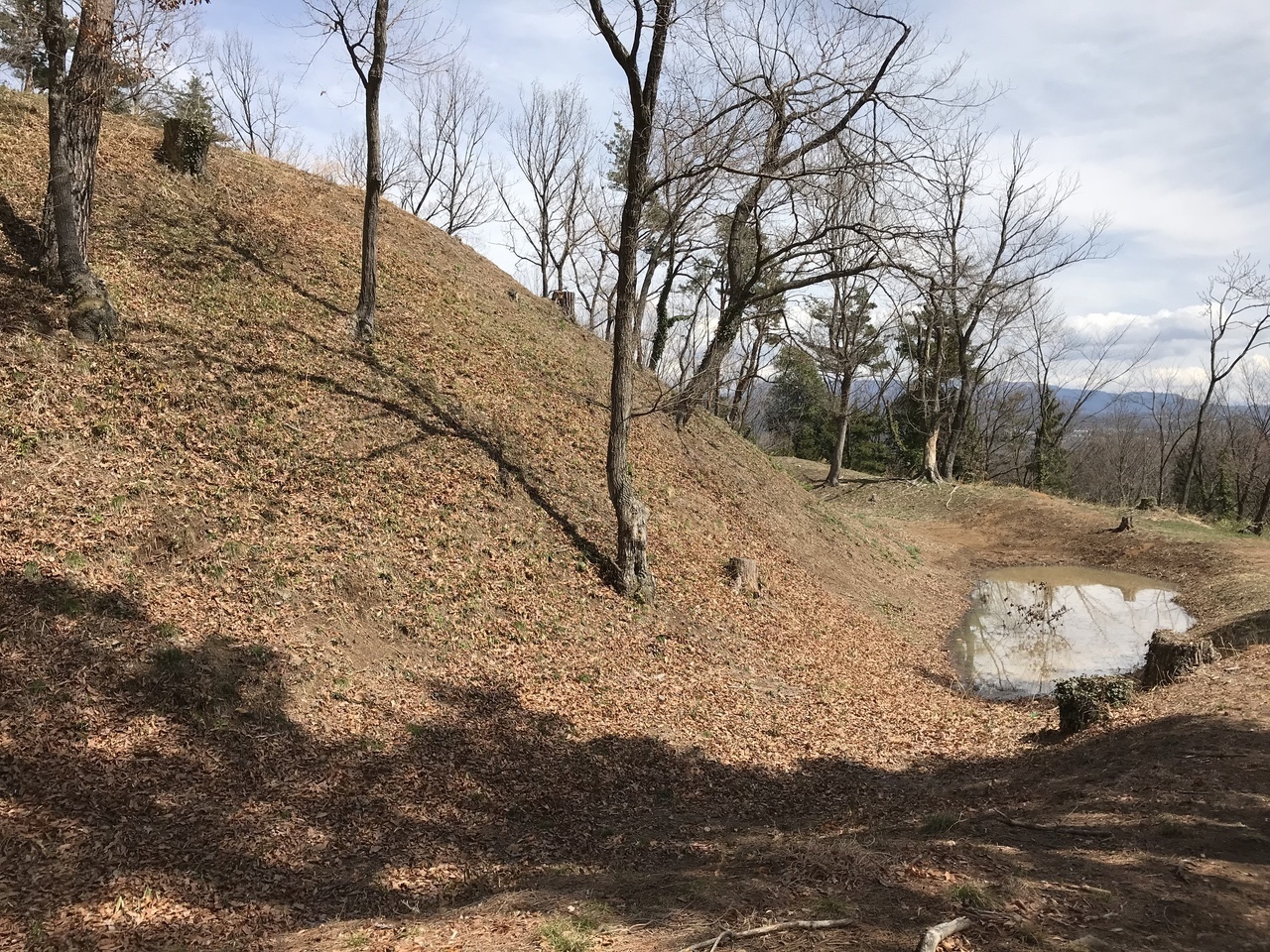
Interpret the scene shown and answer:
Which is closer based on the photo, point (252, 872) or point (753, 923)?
point (753, 923)

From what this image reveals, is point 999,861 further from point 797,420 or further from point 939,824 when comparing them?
point 797,420

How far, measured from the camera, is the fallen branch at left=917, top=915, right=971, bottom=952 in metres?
3.52

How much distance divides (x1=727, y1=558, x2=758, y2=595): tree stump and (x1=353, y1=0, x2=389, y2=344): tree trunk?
738cm

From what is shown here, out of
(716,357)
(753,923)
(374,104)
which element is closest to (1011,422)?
(716,357)

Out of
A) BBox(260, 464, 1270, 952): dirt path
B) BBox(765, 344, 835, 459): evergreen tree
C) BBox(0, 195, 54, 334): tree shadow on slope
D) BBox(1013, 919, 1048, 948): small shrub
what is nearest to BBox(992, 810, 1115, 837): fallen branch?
BBox(260, 464, 1270, 952): dirt path

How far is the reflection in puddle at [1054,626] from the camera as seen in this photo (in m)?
13.4

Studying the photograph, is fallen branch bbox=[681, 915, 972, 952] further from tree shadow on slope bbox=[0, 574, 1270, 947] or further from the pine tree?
the pine tree

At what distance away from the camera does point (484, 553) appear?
9914 mm

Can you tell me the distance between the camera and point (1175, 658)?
942 cm

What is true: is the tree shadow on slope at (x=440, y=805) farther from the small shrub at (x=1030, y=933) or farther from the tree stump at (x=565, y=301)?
the tree stump at (x=565, y=301)

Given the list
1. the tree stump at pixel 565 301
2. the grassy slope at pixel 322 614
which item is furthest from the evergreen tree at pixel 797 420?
the grassy slope at pixel 322 614

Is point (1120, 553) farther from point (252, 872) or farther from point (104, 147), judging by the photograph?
point (104, 147)

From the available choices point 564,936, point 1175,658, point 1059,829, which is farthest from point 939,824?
point 1175,658

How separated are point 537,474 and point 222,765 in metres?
6.90
